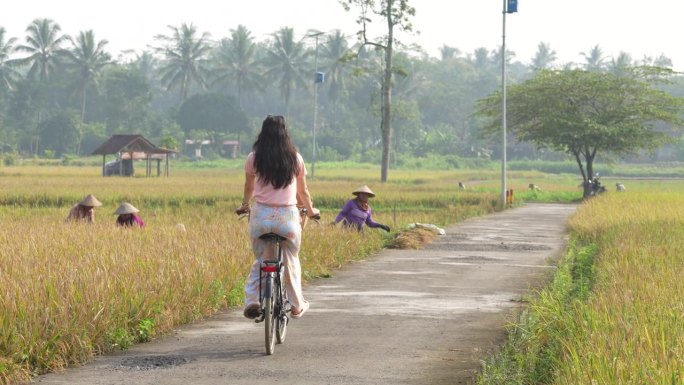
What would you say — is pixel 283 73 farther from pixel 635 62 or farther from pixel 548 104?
pixel 548 104

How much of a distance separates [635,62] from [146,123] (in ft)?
219

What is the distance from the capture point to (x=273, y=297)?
8.93 m

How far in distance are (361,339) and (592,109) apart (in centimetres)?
4330

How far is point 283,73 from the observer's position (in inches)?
4515

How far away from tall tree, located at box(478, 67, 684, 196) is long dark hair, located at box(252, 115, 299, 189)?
Answer: 40322mm

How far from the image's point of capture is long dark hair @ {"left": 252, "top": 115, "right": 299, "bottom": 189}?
8.91 m

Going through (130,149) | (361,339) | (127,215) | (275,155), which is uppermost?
(275,155)

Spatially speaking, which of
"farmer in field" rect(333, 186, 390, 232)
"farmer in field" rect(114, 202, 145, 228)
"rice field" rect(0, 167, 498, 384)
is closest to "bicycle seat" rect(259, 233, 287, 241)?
"rice field" rect(0, 167, 498, 384)

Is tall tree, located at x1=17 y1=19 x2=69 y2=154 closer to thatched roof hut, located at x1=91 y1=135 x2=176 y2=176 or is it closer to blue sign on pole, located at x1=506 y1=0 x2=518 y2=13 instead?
thatched roof hut, located at x1=91 y1=135 x2=176 y2=176

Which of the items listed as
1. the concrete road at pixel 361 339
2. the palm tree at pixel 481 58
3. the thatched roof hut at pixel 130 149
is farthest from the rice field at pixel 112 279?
the palm tree at pixel 481 58

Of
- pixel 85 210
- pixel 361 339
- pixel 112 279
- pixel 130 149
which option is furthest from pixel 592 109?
pixel 361 339

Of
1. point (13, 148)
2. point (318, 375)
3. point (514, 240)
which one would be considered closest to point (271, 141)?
point (318, 375)

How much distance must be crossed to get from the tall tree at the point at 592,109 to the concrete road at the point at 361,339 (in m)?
33.8

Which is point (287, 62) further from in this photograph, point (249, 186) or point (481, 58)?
point (249, 186)
